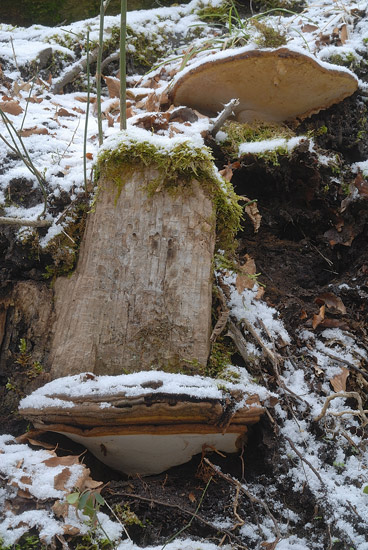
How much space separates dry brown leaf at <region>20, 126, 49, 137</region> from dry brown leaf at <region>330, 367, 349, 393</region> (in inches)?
102

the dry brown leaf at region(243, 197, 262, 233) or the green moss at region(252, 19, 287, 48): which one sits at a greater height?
the green moss at region(252, 19, 287, 48)

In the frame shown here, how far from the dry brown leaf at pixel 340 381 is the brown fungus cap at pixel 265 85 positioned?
211 cm

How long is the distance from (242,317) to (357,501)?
1178 mm

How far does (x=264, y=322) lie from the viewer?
3139 millimetres

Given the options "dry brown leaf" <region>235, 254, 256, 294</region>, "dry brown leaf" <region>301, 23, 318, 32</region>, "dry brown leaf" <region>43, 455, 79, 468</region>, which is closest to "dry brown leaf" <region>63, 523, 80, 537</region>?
"dry brown leaf" <region>43, 455, 79, 468</region>

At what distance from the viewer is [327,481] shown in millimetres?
2510

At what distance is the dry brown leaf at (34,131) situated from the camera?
3426mm

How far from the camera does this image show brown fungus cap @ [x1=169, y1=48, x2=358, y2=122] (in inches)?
134

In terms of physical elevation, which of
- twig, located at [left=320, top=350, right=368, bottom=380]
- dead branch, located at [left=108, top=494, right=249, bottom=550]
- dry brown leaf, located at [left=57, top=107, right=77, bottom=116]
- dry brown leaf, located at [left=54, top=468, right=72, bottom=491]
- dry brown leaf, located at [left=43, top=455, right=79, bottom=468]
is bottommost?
dead branch, located at [left=108, top=494, right=249, bottom=550]

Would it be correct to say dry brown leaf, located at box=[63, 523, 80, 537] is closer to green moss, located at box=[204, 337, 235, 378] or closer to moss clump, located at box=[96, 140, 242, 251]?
green moss, located at box=[204, 337, 235, 378]

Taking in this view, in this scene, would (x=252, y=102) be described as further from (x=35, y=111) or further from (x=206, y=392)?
(x=206, y=392)

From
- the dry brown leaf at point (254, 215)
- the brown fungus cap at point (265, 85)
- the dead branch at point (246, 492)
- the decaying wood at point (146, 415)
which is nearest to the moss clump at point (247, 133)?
the brown fungus cap at point (265, 85)

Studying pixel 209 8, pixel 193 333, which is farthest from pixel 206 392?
pixel 209 8

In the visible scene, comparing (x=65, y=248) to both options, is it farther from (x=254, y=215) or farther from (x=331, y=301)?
(x=331, y=301)
